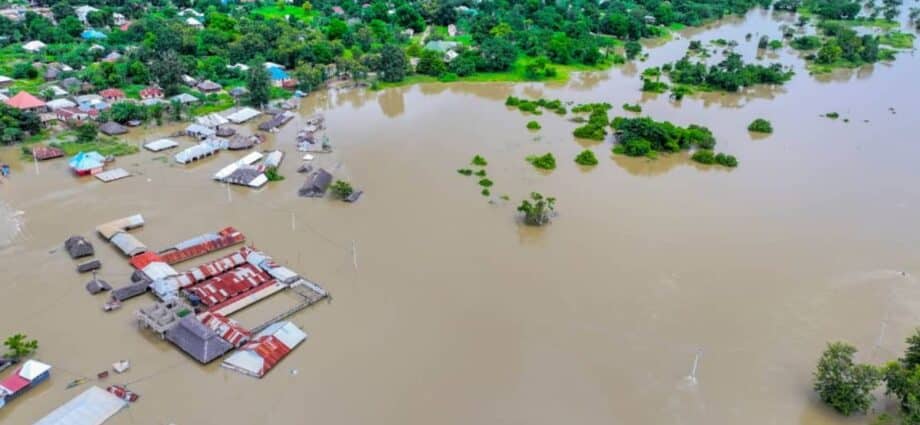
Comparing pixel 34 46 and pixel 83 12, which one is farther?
pixel 83 12

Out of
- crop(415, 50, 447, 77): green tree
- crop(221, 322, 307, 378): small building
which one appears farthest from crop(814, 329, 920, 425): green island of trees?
crop(415, 50, 447, 77): green tree

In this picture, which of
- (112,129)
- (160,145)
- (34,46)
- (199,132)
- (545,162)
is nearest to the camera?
(545,162)

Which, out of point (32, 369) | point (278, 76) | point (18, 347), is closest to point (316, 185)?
point (18, 347)

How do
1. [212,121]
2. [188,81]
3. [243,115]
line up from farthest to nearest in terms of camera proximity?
[188,81] → [243,115] → [212,121]

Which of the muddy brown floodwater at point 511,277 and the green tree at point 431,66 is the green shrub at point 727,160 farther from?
the green tree at point 431,66

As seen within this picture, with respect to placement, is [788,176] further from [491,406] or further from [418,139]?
[491,406]

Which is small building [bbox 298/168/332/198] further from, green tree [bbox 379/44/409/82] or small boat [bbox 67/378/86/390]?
green tree [bbox 379/44/409/82]

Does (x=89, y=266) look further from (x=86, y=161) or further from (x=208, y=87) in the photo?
(x=208, y=87)
